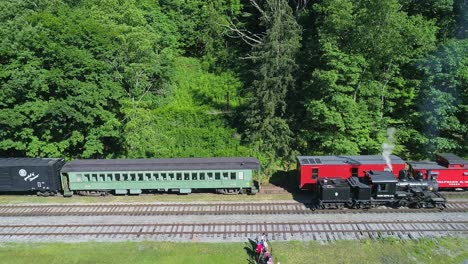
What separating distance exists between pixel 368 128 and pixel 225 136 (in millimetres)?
14239

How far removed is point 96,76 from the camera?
37.4 m

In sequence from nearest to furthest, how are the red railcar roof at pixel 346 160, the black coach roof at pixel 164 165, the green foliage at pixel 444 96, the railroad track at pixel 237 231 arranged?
the railroad track at pixel 237 231 < the red railcar roof at pixel 346 160 < the black coach roof at pixel 164 165 < the green foliage at pixel 444 96

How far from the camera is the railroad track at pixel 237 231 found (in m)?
28.3

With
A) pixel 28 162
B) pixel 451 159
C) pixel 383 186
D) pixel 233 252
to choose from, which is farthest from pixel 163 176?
pixel 451 159

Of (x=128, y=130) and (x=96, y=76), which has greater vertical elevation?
(x=96, y=76)

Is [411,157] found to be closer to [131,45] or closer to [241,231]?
[241,231]

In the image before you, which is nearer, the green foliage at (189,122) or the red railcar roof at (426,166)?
the red railcar roof at (426,166)

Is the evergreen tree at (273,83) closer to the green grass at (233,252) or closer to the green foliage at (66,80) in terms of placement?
the green foliage at (66,80)

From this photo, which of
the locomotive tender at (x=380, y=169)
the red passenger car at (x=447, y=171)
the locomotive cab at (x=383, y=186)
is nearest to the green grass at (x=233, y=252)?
the locomotive cab at (x=383, y=186)

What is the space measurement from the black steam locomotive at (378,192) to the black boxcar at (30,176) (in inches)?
899

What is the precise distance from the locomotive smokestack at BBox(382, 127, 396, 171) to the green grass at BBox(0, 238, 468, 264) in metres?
7.77

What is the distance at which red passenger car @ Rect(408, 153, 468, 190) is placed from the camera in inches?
1309

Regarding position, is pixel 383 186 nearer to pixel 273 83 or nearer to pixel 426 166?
pixel 426 166

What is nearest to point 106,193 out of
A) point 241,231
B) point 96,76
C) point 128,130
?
point 128,130
